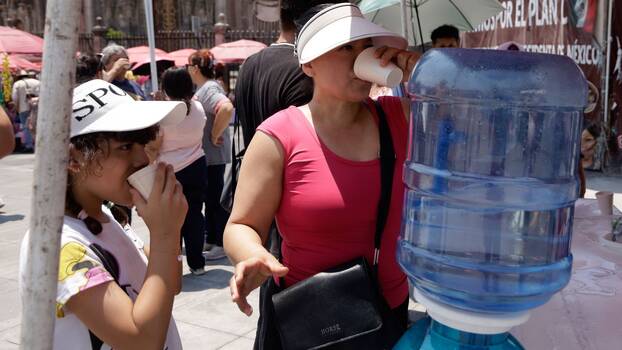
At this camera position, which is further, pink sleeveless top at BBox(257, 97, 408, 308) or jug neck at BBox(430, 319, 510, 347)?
pink sleeveless top at BBox(257, 97, 408, 308)

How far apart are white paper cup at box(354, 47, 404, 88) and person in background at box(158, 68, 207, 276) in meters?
3.74

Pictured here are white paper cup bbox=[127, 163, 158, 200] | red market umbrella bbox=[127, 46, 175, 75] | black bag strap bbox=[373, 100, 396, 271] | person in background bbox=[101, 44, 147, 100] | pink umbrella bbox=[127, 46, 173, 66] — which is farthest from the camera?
pink umbrella bbox=[127, 46, 173, 66]

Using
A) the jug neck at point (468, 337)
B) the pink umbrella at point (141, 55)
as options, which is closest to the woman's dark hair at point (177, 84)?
the jug neck at point (468, 337)

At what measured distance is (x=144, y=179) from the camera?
5.89ft

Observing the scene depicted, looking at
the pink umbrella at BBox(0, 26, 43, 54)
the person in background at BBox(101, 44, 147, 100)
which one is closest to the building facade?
the pink umbrella at BBox(0, 26, 43, 54)

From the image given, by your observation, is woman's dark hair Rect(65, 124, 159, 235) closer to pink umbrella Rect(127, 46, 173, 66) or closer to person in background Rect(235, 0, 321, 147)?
person in background Rect(235, 0, 321, 147)

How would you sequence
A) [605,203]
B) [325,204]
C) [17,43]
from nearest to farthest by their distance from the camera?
[325,204], [605,203], [17,43]

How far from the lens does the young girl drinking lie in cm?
169

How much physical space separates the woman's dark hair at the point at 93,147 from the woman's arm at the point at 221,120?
4.43m

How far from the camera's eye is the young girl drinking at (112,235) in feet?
5.53

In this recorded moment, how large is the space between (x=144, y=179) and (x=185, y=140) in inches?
152

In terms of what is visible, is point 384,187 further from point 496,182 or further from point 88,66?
point 88,66

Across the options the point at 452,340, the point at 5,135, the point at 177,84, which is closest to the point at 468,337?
the point at 452,340

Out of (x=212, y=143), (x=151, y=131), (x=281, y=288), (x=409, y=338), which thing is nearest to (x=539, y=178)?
(x=409, y=338)
